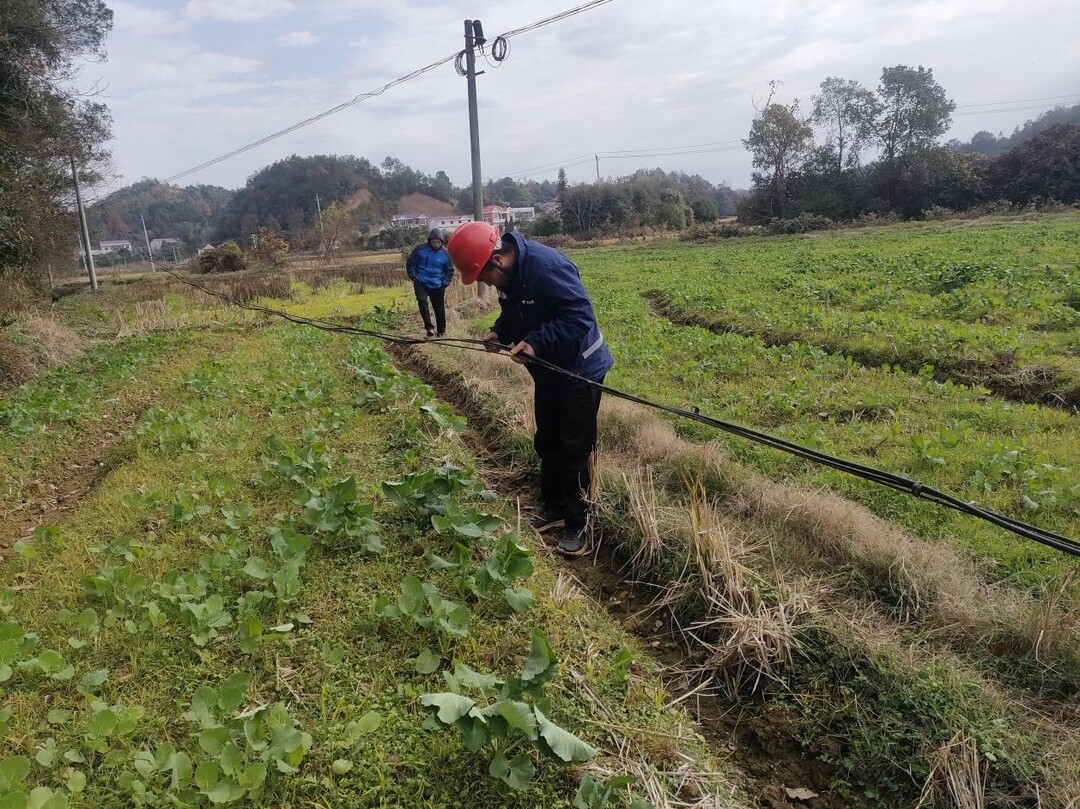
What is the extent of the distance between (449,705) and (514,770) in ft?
1.02

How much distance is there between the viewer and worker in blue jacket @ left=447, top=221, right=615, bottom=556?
4113mm

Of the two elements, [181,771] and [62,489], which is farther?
[62,489]

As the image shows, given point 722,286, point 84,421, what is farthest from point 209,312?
point 722,286

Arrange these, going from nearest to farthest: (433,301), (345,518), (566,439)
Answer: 1. (345,518)
2. (566,439)
3. (433,301)

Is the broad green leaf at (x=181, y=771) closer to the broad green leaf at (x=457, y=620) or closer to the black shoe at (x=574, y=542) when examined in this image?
the broad green leaf at (x=457, y=620)

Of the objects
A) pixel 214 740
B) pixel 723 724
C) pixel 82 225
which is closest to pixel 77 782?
pixel 214 740

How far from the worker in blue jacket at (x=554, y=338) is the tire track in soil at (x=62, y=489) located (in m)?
3.95

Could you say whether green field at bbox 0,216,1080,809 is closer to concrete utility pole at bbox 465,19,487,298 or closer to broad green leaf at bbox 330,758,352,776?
broad green leaf at bbox 330,758,352,776

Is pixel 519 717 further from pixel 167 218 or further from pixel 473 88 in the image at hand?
pixel 167 218

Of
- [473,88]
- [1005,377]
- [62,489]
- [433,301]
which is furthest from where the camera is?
[473,88]

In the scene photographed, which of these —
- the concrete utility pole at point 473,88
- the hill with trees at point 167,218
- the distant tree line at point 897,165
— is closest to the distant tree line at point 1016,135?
the distant tree line at point 897,165

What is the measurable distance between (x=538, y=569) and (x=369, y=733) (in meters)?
1.52

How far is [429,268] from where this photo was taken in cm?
1135

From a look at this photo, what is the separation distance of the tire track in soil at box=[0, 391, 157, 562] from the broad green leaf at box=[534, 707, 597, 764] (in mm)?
4437
